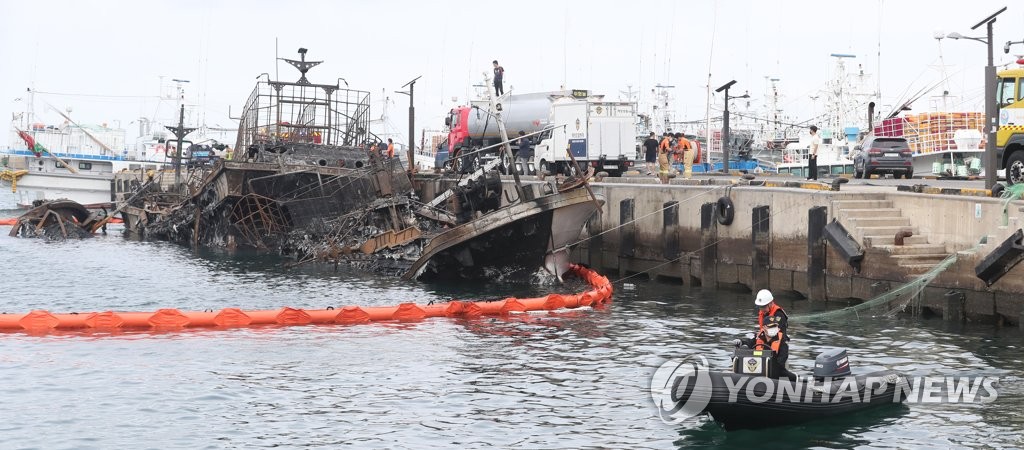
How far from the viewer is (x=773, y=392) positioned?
45.9 ft

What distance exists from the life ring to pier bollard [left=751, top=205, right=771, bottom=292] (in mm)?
1036

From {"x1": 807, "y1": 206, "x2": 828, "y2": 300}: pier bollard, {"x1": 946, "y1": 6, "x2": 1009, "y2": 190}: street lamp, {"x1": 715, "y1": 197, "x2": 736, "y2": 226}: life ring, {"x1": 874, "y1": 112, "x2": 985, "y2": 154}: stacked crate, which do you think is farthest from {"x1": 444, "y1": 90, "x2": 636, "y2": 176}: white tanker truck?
{"x1": 946, "y1": 6, "x2": 1009, "y2": 190}: street lamp

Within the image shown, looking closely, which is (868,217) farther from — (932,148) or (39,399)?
(932,148)

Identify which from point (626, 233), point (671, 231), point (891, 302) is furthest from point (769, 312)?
point (626, 233)

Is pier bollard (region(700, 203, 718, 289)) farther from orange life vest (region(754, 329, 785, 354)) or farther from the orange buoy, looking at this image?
orange life vest (region(754, 329, 785, 354))

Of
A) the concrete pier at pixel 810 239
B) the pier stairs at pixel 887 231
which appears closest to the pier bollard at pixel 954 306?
the concrete pier at pixel 810 239

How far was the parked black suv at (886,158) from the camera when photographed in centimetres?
3919

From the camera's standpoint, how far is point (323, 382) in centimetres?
1720

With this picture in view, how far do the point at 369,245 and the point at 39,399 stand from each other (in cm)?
1799

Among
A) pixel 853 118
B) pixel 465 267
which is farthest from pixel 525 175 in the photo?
pixel 853 118

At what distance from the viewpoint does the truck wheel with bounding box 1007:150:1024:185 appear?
25.4 m

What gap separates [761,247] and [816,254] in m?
2.16

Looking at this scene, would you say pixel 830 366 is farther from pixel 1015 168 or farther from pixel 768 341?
pixel 1015 168

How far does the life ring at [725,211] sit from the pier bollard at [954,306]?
702 cm
